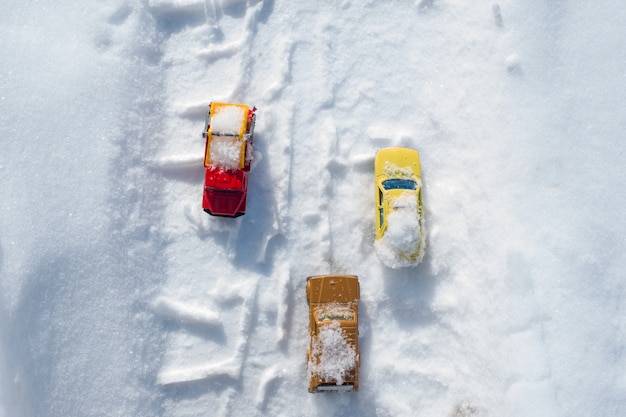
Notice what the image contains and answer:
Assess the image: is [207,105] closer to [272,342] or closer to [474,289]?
[272,342]

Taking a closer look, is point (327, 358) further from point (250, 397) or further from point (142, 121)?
point (142, 121)

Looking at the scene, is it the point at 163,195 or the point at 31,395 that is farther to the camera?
the point at 163,195

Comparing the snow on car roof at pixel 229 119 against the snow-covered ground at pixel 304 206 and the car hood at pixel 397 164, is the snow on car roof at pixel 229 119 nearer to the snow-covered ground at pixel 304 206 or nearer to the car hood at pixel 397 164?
the snow-covered ground at pixel 304 206

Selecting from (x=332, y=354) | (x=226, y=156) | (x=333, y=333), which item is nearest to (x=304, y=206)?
(x=226, y=156)

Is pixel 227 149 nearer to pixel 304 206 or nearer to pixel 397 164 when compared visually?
pixel 304 206

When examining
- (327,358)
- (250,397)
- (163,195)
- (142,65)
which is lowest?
(250,397)

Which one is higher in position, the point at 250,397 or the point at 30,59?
the point at 30,59

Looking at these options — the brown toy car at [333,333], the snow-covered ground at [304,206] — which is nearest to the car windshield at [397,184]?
the snow-covered ground at [304,206]

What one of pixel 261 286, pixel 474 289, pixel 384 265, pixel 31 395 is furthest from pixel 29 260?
pixel 474 289
